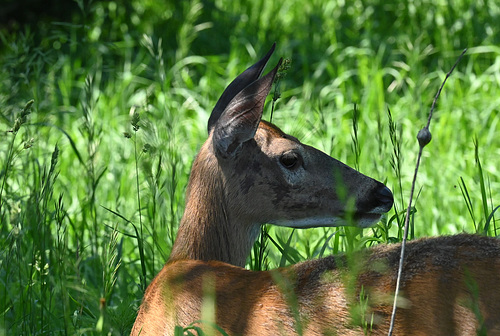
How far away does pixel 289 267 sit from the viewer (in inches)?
105

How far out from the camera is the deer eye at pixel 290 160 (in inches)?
128

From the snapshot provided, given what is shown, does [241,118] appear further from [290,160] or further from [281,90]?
[281,90]

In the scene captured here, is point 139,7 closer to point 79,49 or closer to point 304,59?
point 79,49

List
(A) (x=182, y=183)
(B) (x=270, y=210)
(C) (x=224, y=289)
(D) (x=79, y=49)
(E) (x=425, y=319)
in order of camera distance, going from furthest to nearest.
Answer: (D) (x=79, y=49)
(A) (x=182, y=183)
(B) (x=270, y=210)
(C) (x=224, y=289)
(E) (x=425, y=319)

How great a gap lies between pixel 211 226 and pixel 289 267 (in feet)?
1.95

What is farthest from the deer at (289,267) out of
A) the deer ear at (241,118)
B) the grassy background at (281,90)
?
the grassy background at (281,90)

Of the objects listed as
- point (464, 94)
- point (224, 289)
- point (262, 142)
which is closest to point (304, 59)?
point (464, 94)

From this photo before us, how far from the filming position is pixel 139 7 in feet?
26.7

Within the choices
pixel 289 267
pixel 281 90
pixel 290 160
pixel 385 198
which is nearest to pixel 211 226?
pixel 290 160

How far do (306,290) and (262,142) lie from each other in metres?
0.96

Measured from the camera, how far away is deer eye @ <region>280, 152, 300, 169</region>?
3256mm

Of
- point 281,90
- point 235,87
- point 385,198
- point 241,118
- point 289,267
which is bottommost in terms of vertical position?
point 289,267

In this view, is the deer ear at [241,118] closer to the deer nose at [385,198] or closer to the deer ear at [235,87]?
the deer ear at [235,87]

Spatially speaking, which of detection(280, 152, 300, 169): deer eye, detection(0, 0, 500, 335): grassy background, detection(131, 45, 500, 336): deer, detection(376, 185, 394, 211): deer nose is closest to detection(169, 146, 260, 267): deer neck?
detection(131, 45, 500, 336): deer
